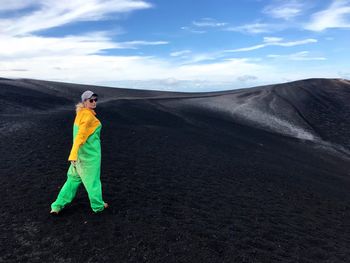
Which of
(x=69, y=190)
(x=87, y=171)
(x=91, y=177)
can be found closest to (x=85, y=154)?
(x=87, y=171)

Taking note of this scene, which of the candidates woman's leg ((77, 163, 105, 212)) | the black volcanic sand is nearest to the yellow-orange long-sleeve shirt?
woman's leg ((77, 163, 105, 212))

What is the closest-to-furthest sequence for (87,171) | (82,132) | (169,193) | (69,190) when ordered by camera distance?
1. (82,132)
2. (87,171)
3. (69,190)
4. (169,193)

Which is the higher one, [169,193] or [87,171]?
[87,171]

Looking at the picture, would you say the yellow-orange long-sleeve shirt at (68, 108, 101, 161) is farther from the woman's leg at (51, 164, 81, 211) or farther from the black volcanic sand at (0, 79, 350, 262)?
the black volcanic sand at (0, 79, 350, 262)

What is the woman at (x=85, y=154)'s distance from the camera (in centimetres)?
946

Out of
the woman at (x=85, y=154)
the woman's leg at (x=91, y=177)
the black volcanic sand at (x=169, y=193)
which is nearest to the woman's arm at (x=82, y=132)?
the woman at (x=85, y=154)

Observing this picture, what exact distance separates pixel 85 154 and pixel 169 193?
4232 millimetres

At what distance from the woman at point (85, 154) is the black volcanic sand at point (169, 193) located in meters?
0.65

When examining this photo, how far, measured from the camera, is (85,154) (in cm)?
973

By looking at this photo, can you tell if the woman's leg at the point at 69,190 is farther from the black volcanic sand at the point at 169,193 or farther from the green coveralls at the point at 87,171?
the black volcanic sand at the point at 169,193

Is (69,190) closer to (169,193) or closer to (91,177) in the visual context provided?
(91,177)

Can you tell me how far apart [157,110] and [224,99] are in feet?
61.3

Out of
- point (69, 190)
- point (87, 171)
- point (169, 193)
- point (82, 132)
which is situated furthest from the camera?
point (169, 193)

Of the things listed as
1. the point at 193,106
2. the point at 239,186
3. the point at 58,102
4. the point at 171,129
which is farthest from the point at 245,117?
the point at 239,186
